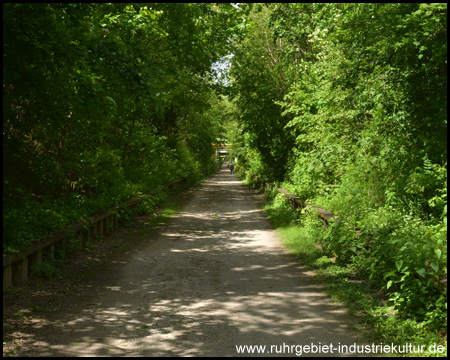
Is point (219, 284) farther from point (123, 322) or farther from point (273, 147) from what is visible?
point (273, 147)

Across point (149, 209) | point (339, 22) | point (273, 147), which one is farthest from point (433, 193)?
point (273, 147)

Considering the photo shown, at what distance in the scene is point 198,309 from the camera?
5.93m

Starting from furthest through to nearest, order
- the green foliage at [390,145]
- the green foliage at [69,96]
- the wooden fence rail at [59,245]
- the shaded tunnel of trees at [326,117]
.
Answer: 1. the green foliage at [69,96]
2. the wooden fence rail at [59,245]
3. the shaded tunnel of trees at [326,117]
4. the green foliage at [390,145]

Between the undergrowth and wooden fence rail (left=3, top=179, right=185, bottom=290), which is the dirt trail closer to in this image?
the undergrowth

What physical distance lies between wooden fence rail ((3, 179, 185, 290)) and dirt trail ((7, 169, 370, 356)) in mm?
1197

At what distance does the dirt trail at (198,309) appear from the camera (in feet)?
15.6

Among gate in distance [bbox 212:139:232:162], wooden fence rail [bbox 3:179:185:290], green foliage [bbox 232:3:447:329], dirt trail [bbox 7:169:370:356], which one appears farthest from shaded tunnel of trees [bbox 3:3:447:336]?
gate in distance [bbox 212:139:232:162]

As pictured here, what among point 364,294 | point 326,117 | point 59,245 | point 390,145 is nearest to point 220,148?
point 326,117

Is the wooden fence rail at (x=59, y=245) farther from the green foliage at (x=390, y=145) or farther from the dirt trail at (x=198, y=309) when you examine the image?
the green foliage at (x=390, y=145)

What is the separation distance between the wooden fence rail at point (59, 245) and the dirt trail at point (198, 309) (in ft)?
3.93

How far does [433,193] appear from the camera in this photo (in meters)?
7.98

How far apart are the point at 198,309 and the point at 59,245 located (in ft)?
12.5

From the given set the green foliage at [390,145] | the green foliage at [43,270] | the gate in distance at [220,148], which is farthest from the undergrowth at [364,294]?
the gate in distance at [220,148]

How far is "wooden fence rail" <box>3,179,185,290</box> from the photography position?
256 inches
